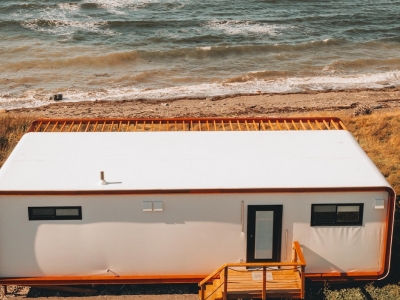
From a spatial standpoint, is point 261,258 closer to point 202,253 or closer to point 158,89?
point 202,253

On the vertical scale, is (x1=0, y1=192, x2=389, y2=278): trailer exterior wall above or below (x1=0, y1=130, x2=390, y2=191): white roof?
below

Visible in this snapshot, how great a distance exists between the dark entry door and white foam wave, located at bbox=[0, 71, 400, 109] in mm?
19315

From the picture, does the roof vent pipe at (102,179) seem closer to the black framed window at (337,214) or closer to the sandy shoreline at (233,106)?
the black framed window at (337,214)

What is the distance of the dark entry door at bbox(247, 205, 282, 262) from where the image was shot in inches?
516

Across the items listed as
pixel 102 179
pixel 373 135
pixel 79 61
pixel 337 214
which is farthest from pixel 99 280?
pixel 79 61

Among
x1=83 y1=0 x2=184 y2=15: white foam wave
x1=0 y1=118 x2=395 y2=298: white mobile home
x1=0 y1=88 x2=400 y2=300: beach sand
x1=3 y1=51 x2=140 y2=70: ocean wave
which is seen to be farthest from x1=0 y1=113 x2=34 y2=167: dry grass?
x1=83 y1=0 x2=184 y2=15: white foam wave

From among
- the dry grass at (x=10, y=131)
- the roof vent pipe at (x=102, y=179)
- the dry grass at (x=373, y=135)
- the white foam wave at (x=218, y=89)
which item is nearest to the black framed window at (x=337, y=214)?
the roof vent pipe at (x=102, y=179)

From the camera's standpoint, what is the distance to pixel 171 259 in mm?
13461

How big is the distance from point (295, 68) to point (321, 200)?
25957 mm

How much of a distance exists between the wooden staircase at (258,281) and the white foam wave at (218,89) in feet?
64.1

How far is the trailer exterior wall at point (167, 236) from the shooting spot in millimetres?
12953

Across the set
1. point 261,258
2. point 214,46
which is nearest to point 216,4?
point 214,46

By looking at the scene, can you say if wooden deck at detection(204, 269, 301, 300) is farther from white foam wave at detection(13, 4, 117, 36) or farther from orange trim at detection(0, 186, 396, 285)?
white foam wave at detection(13, 4, 117, 36)

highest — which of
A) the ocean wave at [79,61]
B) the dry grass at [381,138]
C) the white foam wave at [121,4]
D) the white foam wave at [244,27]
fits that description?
the white foam wave at [121,4]
